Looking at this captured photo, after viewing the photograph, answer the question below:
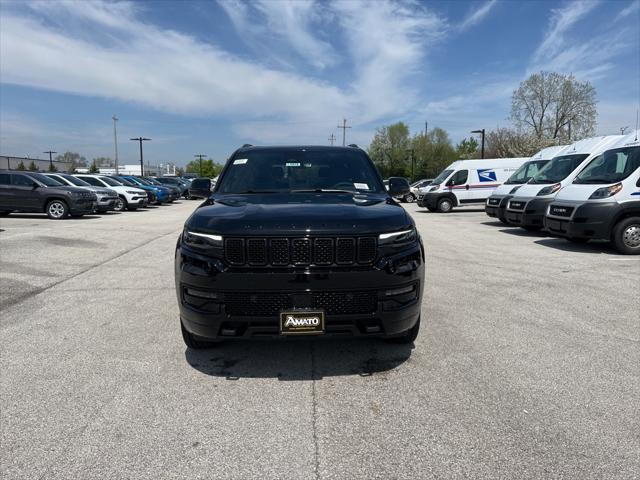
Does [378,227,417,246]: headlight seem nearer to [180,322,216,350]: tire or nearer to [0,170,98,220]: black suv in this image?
[180,322,216,350]: tire

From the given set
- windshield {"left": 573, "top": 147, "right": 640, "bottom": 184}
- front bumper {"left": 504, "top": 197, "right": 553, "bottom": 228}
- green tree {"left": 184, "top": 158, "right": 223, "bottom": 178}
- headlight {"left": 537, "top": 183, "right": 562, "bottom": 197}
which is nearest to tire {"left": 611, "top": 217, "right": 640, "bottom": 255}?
windshield {"left": 573, "top": 147, "right": 640, "bottom": 184}

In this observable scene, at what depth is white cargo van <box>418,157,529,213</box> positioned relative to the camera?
67.5ft

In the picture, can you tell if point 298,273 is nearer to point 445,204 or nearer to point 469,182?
point 445,204

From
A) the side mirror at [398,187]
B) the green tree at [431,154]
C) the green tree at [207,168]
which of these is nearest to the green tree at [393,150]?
the green tree at [431,154]

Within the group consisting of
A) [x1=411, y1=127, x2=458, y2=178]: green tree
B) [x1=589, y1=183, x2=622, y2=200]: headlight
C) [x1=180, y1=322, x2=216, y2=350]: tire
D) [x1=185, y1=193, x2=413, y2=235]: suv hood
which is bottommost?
[x1=180, y1=322, x2=216, y2=350]: tire

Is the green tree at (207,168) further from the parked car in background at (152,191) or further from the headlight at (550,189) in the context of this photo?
the headlight at (550,189)

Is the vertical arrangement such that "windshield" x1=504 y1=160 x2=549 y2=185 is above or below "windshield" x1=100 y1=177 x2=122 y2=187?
above

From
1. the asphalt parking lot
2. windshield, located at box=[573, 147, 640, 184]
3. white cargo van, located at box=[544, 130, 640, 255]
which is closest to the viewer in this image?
the asphalt parking lot

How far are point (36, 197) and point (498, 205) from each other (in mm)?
15564

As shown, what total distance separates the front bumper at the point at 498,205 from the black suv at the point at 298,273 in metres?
11.4

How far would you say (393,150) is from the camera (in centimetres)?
7469

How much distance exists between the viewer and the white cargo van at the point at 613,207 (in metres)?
8.62

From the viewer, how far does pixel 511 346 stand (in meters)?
4.05

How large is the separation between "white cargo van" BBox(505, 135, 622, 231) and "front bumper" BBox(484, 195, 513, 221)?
3.02 feet
